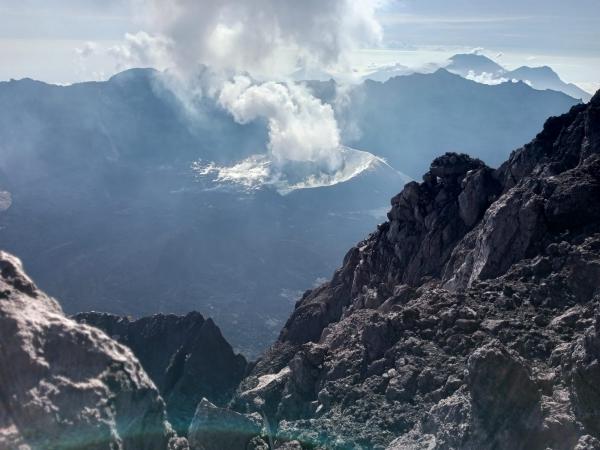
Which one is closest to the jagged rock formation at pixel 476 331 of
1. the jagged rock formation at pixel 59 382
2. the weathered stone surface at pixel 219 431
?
the weathered stone surface at pixel 219 431

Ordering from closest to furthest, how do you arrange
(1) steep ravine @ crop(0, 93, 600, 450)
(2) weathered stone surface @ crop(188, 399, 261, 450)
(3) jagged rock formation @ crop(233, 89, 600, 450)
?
(1) steep ravine @ crop(0, 93, 600, 450) < (3) jagged rock formation @ crop(233, 89, 600, 450) < (2) weathered stone surface @ crop(188, 399, 261, 450)

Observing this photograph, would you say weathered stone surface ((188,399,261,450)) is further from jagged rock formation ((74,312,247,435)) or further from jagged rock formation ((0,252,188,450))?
jagged rock formation ((74,312,247,435))

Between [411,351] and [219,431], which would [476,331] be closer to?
[411,351]

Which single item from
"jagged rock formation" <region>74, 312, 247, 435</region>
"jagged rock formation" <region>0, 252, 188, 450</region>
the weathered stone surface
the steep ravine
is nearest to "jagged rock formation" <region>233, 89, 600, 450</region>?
the steep ravine

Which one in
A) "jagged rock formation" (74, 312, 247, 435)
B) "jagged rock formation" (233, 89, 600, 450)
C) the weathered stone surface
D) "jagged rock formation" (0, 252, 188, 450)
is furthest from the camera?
"jagged rock formation" (74, 312, 247, 435)

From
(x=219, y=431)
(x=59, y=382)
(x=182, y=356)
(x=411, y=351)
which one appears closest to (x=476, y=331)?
(x=411, y=351)

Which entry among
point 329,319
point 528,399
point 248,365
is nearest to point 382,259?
point 329,319

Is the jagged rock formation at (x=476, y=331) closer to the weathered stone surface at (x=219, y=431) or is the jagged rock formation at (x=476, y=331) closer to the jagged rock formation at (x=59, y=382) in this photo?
the weathered stone surface at (x=219, y=431)
